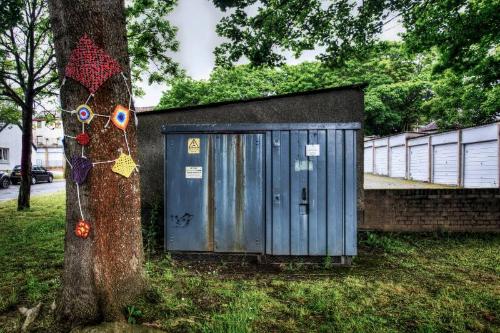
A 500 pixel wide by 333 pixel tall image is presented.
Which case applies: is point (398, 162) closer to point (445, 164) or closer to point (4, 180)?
point (445, 164)

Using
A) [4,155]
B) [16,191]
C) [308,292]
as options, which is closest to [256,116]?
[308,292]

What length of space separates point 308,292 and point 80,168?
2721 millimetres

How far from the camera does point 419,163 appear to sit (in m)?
18.7

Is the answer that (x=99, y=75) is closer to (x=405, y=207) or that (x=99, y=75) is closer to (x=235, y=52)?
(x=235, y=52)

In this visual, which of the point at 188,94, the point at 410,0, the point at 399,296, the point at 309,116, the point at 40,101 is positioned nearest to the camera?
the point at 399,296

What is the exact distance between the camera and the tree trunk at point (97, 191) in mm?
2672

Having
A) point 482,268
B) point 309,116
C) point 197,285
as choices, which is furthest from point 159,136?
point 482,268

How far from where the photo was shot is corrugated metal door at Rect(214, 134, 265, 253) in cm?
479

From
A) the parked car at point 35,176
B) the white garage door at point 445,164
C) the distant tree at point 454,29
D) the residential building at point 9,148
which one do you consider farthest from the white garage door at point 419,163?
the residential building at point 9,148

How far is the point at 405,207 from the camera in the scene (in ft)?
21.8

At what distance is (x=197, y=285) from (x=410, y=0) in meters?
7.72

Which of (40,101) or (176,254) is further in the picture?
(40,101)

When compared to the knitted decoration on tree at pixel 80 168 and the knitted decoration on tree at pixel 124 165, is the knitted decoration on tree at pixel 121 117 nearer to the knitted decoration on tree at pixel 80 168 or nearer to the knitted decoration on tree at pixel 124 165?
the knitted decoration on tree at pixel 124 165

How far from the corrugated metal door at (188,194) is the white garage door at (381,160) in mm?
21415
